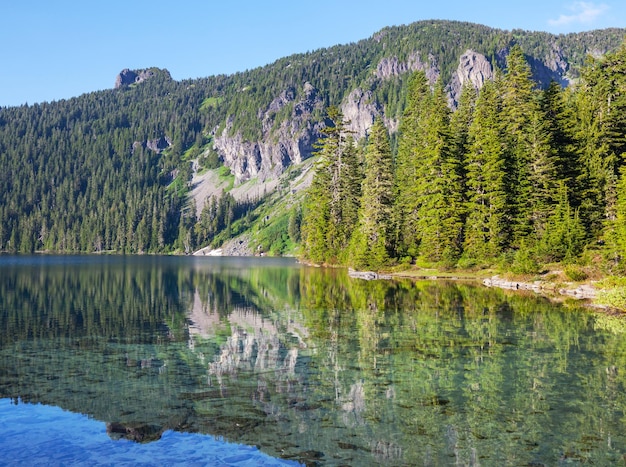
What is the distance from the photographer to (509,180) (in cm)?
6322

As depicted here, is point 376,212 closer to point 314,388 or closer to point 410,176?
point 410,176

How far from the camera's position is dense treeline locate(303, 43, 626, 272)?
186ft

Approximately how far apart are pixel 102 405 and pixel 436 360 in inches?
497

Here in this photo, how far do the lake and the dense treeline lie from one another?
87.5 feet

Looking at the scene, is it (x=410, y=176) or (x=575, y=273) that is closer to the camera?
(x=575, y=273)

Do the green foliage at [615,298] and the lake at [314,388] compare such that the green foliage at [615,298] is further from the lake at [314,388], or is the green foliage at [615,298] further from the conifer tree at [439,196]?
the conifer tree at [439,196]

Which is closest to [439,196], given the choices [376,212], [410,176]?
[376,212]

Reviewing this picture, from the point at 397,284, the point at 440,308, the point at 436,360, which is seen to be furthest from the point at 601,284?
the point at 436,360

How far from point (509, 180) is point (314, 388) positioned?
53.8 metres

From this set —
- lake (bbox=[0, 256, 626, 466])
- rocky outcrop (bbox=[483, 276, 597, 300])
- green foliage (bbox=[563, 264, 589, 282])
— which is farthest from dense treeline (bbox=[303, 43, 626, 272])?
lake (bbox=[0, 256, 626, 466])

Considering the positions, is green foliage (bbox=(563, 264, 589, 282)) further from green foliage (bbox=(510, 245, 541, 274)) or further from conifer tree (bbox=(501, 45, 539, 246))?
conifer tree (bbox=(501, 45, 539, 246))

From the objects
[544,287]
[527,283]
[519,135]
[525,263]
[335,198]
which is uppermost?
[519,135]

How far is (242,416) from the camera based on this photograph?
1405 centimetres

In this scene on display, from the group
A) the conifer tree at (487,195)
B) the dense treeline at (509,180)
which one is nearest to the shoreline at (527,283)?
the dense treeline at (509,180)
